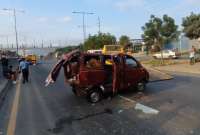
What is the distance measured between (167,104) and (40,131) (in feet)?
15.5

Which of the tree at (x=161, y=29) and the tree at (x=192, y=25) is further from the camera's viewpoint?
the tree at (x=161, y=29)

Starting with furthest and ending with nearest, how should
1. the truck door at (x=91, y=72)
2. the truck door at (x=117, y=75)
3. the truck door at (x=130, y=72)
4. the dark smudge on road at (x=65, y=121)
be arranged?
the truck door at (x=130, y=72) → the truck door at (x=117, y=75) → the truck door at (x=91, y=72) → the dark smudge on road at (x=65, y=121)

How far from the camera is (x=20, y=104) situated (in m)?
13.3

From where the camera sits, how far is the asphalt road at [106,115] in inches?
334

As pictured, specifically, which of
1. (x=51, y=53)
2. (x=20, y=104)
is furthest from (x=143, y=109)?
(x=51, y=53)

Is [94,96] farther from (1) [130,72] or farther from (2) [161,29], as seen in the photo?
(2) [161,29]

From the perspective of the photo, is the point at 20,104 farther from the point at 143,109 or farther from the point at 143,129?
the point at 143,129

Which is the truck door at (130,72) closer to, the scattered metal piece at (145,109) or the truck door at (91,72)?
the truck door at (91,72)

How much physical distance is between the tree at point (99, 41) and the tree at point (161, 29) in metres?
44.7

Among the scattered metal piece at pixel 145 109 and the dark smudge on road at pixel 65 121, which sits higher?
the scattered metal piece at pixel 145 109

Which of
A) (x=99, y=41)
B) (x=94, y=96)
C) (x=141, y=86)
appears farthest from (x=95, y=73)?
(x=99, y=41)

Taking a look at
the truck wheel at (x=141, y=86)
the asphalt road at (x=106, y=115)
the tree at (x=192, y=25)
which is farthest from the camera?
the tree at (x=192, y=25)

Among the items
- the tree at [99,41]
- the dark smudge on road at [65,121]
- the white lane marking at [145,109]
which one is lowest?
the dark smudge on road at [65,121]

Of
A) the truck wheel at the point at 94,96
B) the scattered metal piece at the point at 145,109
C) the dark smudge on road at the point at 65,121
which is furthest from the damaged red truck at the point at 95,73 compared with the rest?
the dark smudge on road at the point at 65,121
